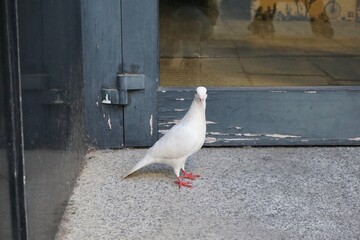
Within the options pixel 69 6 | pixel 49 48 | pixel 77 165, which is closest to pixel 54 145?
pixel 49 48

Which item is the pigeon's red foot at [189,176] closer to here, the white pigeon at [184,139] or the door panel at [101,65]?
the white pigeon at [184,139]

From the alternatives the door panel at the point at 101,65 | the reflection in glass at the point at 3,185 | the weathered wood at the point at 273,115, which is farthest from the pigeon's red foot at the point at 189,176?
the reflection in glass at the point at 3,185

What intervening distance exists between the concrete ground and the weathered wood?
8 cm

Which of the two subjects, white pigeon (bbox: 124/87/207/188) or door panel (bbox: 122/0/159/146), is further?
door panel (bbox: 122/0/159/146)

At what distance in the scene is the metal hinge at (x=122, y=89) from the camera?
12.3 ft

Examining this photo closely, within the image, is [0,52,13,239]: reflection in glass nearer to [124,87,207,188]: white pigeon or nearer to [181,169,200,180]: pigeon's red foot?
[124,87,207,188]: white pigeon

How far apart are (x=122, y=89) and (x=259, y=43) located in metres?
0.87

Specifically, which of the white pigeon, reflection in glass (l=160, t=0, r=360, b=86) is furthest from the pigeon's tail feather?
reflection in glass (l=160, t=0, r=360, b=86)

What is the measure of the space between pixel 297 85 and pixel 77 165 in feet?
4.70

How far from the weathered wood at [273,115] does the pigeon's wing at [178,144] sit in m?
0.64

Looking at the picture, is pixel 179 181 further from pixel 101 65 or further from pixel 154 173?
pixel 101 65

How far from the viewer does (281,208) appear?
3020 mm

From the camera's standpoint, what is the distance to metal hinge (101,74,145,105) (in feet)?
→ 12.3

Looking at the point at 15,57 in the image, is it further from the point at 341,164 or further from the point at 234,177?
the point at 341,164
